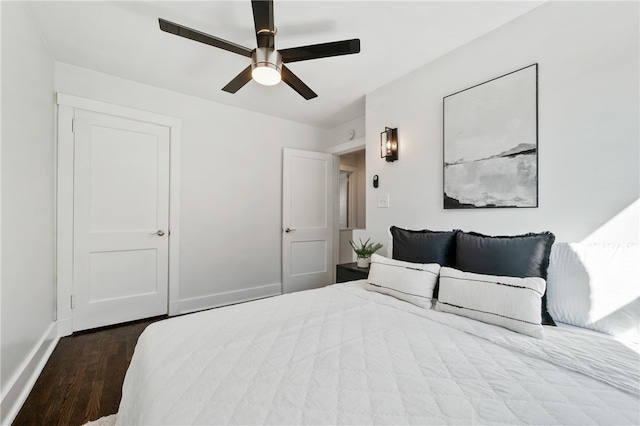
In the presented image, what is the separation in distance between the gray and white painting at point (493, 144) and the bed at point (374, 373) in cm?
96

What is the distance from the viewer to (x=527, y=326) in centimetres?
128

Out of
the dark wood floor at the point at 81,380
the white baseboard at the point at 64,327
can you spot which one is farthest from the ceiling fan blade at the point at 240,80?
the white baseboard at the point at 64,327

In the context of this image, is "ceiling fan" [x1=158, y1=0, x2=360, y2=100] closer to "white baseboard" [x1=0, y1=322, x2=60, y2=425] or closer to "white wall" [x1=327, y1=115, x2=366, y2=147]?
"white wall" [x1=327, y1=115, x2=366, y2=147]

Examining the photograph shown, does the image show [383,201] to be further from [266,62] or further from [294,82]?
[266,62]

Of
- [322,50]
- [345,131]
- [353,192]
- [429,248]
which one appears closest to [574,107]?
[429,248]

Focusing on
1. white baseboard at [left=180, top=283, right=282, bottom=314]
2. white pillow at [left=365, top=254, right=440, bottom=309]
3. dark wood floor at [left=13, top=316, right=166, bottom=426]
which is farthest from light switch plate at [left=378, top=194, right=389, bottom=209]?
dark wood floor at [left=13, top=316, right=166, bottom=426]

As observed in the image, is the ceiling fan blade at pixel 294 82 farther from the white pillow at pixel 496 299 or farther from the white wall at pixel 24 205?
the white pillow at pixel 496 299

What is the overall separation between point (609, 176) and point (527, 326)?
991mm

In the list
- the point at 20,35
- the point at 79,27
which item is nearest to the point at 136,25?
the point at 79,27

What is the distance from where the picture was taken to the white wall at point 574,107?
1.49 metres

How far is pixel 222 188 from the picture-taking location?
11.3 ft

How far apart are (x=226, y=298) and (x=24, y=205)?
213cm

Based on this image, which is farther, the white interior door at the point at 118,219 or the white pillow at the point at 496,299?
the white interior door at the point at 118,219

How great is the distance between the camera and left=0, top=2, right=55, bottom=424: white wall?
4.97 ft
